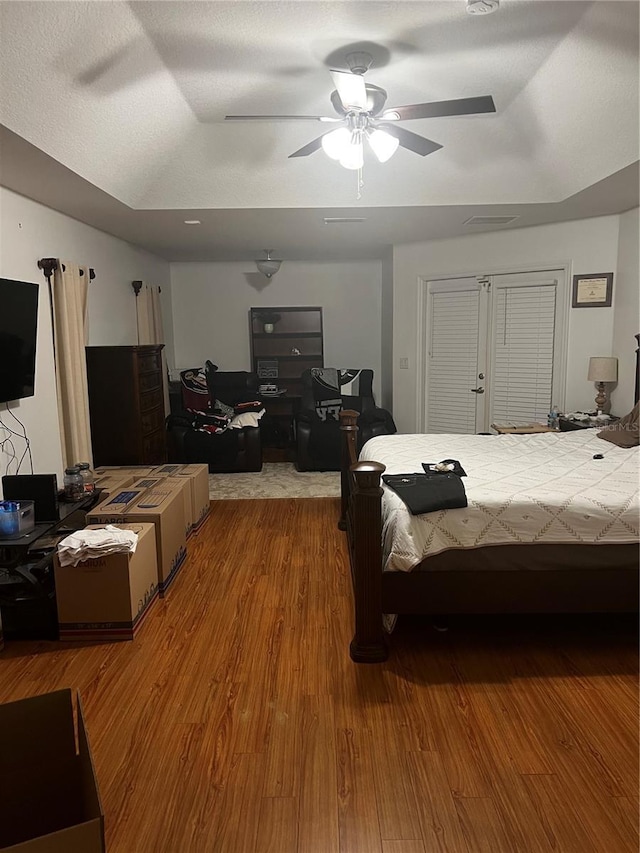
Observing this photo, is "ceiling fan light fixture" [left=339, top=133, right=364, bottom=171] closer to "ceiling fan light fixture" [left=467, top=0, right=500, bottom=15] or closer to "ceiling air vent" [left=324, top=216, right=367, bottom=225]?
"ceiling fan light fixture" [left=467, top=0, right=500, bottom=15]

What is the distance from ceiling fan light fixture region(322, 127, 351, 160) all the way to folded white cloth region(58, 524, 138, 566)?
85.8 inches

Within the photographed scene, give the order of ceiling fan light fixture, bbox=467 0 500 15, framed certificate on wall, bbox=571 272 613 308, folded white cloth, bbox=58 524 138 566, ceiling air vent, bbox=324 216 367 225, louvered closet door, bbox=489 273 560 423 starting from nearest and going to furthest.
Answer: ceiling fan light fixture, bbox=467 0 500 15 < folded white cloth, bbox=58 524 138 566 < ceiling air vent, bbox=324 216 367 225 < framed certificate on wall, bbox=571 272 613 308 < louvered closet door, bbox=489 273 560 423

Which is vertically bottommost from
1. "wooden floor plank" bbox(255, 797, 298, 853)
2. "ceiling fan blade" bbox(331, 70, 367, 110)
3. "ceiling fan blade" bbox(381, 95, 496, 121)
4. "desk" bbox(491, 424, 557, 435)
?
"wooden floor plank" bbox(255, 797, 298, 853)

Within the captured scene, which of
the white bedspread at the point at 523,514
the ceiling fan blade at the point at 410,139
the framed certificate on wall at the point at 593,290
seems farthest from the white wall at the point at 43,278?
the framed certificate on wall at the point at 593,290

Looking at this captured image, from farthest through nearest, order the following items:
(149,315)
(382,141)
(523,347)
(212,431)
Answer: (149,315)
(212,431)
(523,347)
(382,141)

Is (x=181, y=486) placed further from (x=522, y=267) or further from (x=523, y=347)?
(x=522, y=267)

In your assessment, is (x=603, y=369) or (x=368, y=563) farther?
(x=603, y=369)

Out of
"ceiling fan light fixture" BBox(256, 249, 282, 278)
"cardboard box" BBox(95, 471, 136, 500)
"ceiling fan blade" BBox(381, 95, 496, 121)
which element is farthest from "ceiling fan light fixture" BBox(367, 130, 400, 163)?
"ceiling fan light fixture" BBox(256, 249, 282, 278)

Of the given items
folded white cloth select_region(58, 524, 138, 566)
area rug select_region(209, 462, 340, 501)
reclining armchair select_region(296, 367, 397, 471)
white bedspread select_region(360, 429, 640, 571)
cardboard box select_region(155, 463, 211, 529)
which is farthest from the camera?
reclining armchair select_region(296, 367, 397, 471)

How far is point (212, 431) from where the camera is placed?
19.8ft

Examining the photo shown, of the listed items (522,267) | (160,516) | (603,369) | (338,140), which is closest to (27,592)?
(160,516)

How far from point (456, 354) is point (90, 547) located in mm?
4437

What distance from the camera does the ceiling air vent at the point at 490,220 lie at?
16.0ft

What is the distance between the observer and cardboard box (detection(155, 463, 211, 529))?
14.3ft
